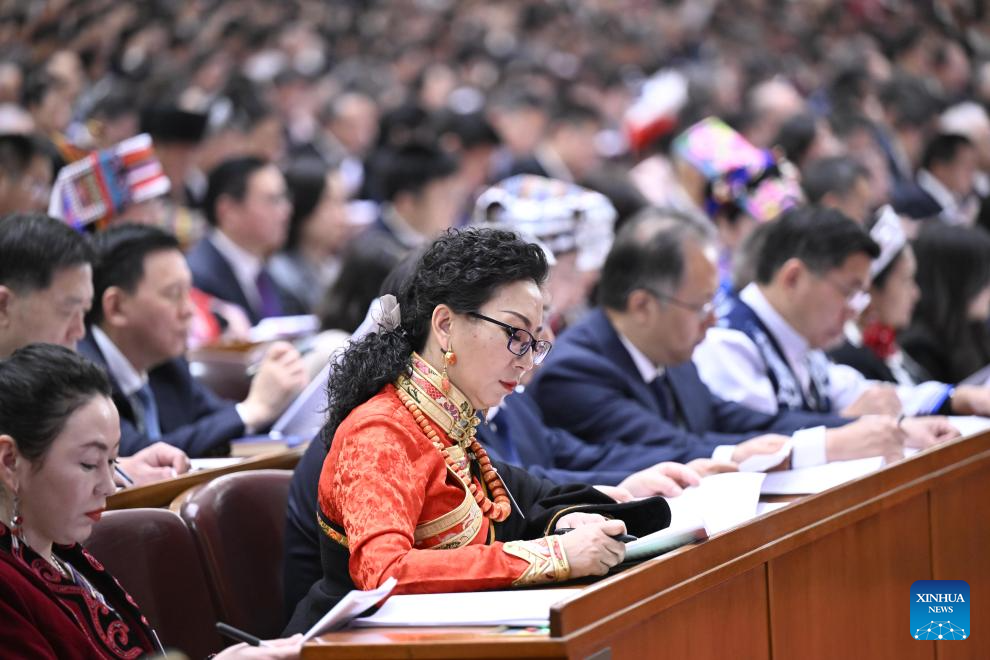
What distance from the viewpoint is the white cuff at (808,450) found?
2527 mm

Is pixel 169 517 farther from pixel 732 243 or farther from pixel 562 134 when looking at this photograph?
pixel 562 134

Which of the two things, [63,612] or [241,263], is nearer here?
[63,612]

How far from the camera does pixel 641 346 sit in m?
3.04

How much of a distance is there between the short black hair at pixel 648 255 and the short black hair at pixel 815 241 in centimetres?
29

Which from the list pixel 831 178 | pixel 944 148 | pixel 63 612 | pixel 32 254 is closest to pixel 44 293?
pixel 32 254

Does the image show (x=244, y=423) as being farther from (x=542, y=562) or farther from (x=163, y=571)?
(x=542, y=562)

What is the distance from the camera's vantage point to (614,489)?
2.13 metres

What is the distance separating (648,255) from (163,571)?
137 centimetres

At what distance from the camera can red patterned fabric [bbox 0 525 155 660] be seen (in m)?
1.56

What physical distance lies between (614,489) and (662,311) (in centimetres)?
92

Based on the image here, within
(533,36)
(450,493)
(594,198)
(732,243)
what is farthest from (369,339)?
(533,36)

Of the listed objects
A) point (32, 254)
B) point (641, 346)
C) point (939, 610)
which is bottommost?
point (939, 610)

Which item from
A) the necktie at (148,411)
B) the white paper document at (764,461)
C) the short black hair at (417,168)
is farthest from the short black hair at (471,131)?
the white paper document at (764,461)

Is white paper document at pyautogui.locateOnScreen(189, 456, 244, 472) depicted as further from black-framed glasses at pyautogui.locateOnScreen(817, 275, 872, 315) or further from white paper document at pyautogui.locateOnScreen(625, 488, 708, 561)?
black-framed glasses at pyautogui.locateOnScreen(817, 275, 872, 315)
